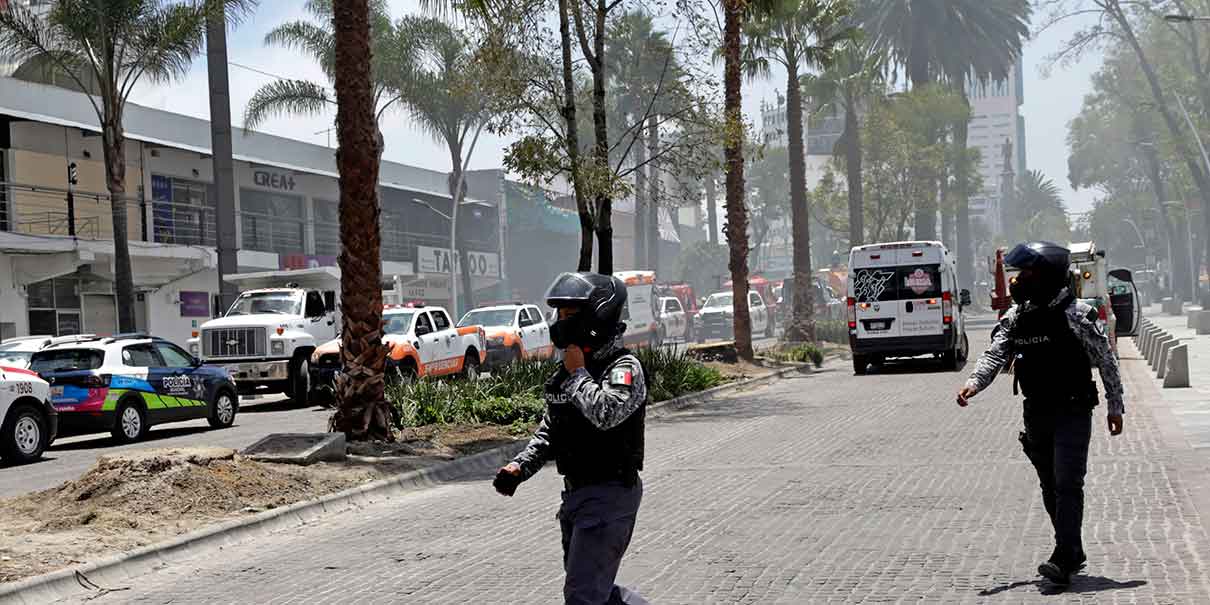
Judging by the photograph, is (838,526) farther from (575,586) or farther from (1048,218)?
(1048,218)

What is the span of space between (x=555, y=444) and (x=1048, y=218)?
175678 mm

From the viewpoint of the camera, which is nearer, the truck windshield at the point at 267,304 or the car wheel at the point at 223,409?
the car wheel at the point at 223,409

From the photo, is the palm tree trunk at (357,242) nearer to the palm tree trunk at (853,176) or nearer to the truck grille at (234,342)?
the truck grille at (234,342)

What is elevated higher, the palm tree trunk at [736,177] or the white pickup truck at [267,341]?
the palm tree trunk at [736,177]

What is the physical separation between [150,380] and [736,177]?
14051 millimetres

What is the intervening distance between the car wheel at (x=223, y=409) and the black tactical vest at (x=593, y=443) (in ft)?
59.8

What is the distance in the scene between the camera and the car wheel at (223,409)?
2273cm

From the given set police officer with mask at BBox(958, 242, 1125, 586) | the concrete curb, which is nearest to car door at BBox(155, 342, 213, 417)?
the concrete curb

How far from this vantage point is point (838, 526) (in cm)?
998

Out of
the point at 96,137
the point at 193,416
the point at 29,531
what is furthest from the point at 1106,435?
the point at 96,137

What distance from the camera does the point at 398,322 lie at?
28281 millimetres

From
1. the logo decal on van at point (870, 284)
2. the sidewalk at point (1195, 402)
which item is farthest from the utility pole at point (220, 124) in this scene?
the sidewalk at point (1195, 402)

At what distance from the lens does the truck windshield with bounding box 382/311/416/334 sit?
28000 millimetres

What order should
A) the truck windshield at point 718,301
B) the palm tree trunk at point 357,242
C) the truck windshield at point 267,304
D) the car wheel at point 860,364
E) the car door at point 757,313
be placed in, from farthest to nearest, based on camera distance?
the car door at point 757,313 → the truck windshield at point 718,301 → the car wheel at point 860,364 → the truck windshield at point 267,304 → the palm tree trunk at point 357,242
